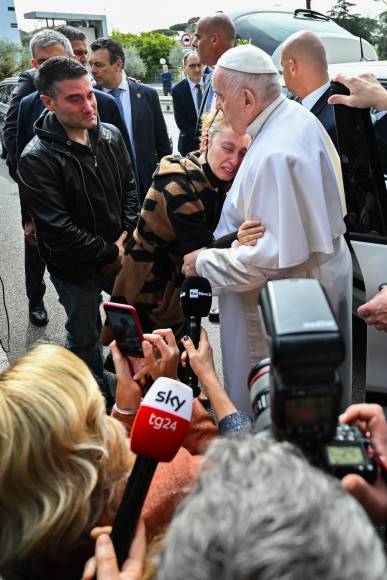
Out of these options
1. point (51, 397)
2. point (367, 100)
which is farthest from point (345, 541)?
point (367, 100)

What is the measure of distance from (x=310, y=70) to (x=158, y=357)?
2579 millimetres

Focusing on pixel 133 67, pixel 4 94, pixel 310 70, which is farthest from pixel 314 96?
pixel 133 67

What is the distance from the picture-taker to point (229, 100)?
2.16m

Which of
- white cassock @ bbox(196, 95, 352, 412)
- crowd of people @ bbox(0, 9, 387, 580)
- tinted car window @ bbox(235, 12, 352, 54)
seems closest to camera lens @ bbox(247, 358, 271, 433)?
crowd of people @ bbox(0, 9, 387, 580)

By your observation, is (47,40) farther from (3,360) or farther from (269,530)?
(269,530)

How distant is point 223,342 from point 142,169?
102 inches

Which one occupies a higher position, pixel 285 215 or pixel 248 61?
pixel 248 61

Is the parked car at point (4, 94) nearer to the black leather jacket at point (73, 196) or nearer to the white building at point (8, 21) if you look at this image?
the black leather jacket at point (73, 196)

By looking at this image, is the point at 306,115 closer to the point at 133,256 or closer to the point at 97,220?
the point at 133,256

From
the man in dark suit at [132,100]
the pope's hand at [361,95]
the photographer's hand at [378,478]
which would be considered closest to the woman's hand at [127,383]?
the photographer's hand at [378,478]

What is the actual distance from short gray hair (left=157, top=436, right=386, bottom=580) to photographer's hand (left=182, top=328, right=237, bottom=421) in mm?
855

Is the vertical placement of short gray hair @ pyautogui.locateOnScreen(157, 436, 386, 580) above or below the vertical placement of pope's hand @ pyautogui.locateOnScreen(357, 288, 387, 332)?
above

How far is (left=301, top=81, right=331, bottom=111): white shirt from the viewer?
3.51 metres

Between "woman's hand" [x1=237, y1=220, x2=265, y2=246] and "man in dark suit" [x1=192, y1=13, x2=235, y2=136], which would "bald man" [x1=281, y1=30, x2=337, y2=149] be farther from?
"woman's hand" [x1=237, y1=220, x2=265, y2=246]
